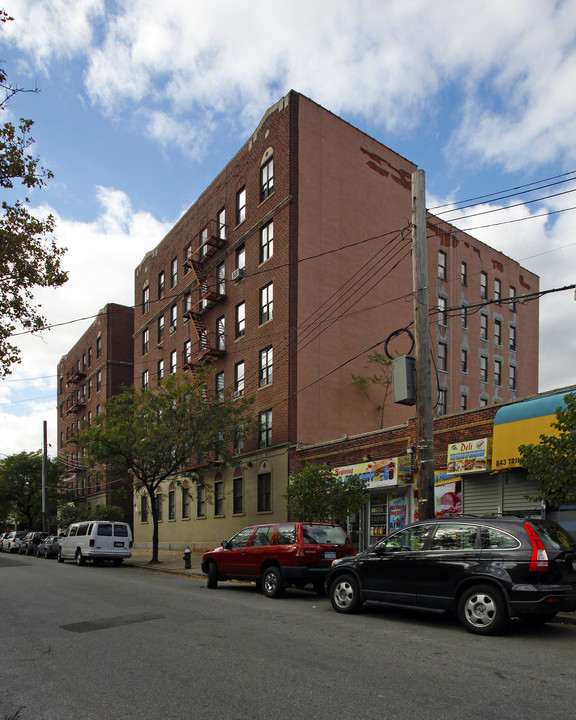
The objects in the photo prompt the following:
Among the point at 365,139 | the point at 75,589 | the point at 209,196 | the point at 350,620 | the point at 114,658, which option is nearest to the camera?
the point at 114,658

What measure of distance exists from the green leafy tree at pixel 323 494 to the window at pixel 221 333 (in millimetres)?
14681

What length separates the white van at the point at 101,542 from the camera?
26234mm

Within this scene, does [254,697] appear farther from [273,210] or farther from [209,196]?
[209,196]

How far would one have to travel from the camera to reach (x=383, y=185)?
31.2 metres

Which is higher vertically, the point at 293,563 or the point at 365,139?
the point at 365,139

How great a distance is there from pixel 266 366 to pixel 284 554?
14.9 m

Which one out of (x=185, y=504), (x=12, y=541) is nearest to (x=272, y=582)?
(x=185, y=504)

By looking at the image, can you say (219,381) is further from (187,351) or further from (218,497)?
(218,497)

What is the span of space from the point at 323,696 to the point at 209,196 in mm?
32456

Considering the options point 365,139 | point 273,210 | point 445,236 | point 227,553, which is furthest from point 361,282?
point 227,553

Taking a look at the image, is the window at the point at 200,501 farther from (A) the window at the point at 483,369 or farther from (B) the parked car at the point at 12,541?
(A) the window at the point at 483,369

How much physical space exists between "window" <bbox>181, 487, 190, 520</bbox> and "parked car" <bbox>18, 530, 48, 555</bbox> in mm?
9437

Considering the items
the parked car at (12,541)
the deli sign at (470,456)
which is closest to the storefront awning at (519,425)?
the deli sign at (470,456)

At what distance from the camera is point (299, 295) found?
26766mm
